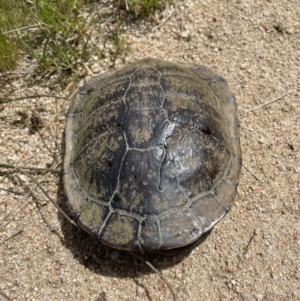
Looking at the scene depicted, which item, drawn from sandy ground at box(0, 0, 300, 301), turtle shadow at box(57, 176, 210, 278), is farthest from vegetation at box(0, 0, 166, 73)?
turtle shadow at box(57, 176, 210, 278)

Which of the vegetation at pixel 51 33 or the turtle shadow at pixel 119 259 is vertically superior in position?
the vegetation at pixel 51 33

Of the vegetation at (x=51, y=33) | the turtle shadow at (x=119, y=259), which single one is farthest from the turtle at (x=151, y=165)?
the vegetation at (x=51, y=33)

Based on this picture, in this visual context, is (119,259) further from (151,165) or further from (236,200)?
(236,200)

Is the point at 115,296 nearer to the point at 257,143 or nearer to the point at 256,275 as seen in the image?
the point at 256,275

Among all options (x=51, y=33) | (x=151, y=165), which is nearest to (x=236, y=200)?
(x=151, y=165)

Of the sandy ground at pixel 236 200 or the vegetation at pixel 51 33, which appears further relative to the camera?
the vegetation at pixel 51 33

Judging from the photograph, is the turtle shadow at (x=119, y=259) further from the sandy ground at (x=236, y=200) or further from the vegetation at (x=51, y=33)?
the vegetation at (x=51, y=33)

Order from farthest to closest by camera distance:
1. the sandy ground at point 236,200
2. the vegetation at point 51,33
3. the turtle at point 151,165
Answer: the vegetation at point 51,33 < the sandy ground at point 236,200 < the turtle at point 151,165

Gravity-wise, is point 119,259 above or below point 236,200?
below
